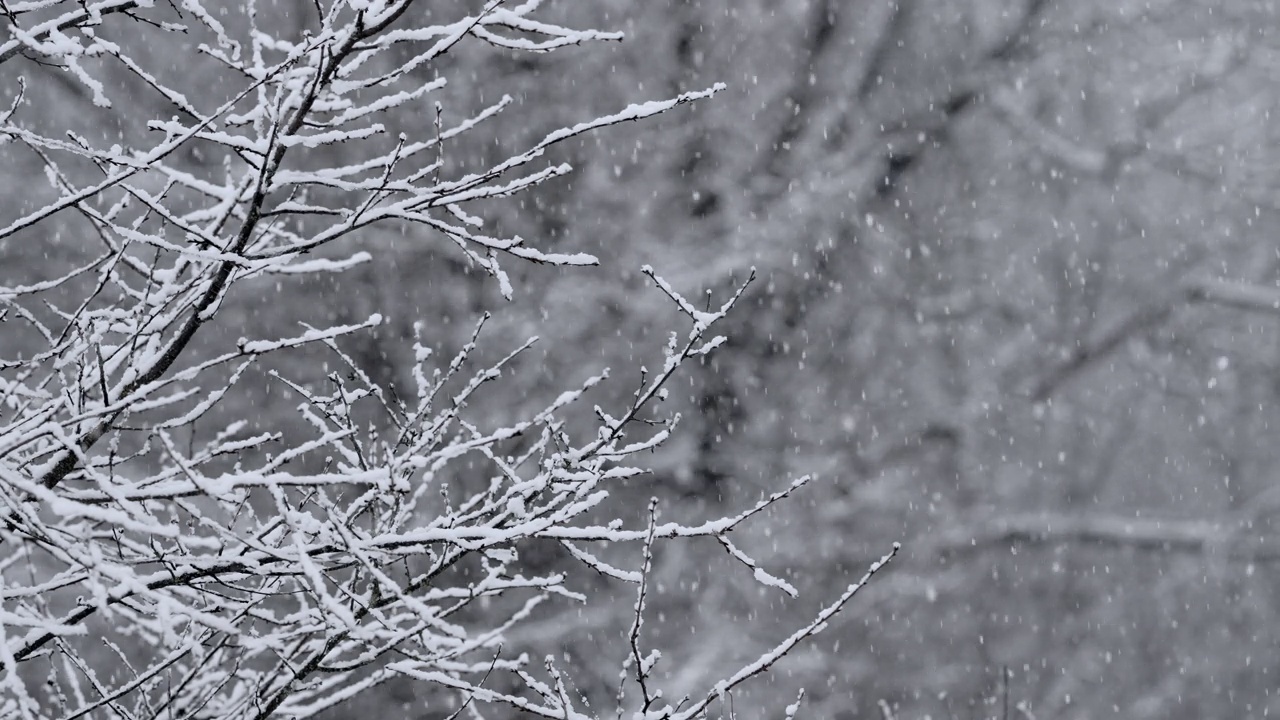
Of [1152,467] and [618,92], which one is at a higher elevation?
[618,92]

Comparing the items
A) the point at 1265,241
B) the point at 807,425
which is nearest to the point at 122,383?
the point at 807,425

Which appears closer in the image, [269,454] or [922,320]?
[269,454]

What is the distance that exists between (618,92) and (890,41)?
5.56 meters

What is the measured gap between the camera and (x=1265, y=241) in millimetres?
18656

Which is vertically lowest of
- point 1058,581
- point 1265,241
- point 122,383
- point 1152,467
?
point 122,383

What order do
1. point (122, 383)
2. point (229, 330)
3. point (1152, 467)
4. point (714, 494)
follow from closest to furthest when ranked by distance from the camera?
point (122, 383), point (229, 330), point (714, 494), point (1152, 467)

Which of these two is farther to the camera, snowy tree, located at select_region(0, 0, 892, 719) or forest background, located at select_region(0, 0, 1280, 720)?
forest background, located at select_region(0, 0, 1280, 720)

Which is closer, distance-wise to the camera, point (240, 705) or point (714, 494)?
point (240, 705)

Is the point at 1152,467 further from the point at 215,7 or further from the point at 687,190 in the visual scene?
the point at 215,7

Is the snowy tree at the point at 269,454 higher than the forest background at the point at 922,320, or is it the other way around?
the forest background at the point at 922,320

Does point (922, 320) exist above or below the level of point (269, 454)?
above

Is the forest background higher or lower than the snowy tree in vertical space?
higher

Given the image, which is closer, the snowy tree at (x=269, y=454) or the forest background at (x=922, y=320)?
the snowy tree at (x=269, y=454)

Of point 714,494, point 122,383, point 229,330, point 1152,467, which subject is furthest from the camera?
point 1152,467
